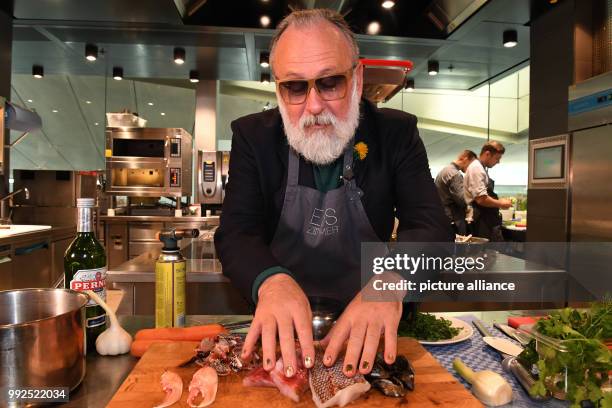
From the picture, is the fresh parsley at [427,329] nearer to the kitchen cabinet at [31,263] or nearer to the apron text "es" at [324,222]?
the apron text "es" at [324,222]


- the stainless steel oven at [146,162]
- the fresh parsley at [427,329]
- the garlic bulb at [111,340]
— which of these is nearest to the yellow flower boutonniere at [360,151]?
the fresh parsley at [427,329]

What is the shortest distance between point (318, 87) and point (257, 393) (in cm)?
82

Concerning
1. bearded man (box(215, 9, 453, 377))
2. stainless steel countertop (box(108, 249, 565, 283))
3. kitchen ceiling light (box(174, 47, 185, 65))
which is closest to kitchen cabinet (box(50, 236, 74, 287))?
kitchen ceiling light (box(174, 47, 185, 65))

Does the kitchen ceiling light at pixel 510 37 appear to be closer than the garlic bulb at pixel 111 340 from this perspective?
No

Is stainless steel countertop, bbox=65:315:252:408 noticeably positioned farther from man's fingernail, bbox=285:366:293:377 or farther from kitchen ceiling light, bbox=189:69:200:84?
kitchen ceiling light, bbox=189:69:200:84

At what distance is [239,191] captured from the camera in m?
1.39

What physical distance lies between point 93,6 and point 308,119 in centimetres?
350

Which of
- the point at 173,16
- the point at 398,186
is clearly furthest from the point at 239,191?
the point at 173,16

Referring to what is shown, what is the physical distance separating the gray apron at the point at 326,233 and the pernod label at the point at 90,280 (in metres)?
0.57

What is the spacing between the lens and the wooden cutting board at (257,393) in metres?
0.75

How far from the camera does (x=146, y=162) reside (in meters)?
5.72

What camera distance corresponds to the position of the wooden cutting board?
29.6 inches

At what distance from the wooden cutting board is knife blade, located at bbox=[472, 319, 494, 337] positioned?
1.11 feet

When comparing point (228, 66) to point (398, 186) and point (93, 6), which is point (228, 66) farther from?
point (398, 186)
